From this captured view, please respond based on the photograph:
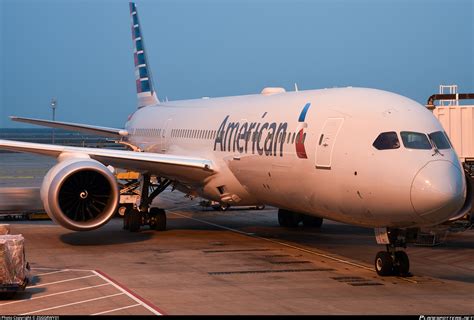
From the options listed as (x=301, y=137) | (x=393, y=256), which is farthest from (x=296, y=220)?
(x=393, y=256)

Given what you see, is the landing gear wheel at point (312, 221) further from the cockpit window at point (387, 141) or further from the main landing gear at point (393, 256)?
the cockpit window at point (387, 141)

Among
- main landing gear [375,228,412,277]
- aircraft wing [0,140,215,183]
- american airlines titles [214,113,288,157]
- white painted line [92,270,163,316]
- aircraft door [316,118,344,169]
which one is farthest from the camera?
aircraft wing [0,140,215,183]

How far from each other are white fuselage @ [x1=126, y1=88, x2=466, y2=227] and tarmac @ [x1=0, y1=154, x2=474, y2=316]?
3.98 ft

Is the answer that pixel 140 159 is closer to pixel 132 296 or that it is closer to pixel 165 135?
pixel 165 135

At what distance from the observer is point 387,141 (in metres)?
15.7

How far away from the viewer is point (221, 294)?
14.3 m

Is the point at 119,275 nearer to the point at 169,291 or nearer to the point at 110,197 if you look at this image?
the point at 169,291

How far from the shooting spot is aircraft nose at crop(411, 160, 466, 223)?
1440cm

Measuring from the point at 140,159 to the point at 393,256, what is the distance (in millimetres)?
8261

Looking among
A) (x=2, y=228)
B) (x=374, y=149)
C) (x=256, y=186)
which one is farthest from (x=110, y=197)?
(x=374, y=149)

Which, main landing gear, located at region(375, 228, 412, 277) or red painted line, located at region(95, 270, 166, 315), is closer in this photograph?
red painted line, located at region(95, 270, 166, 315)

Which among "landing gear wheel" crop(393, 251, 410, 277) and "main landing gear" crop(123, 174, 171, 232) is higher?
"main landing gear" crop(123, 174, 171, 232)

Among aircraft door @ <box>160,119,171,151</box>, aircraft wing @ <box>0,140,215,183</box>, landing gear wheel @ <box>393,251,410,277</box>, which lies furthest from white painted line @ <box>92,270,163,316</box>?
aircraft door @ <box>160,119,171,151</box>

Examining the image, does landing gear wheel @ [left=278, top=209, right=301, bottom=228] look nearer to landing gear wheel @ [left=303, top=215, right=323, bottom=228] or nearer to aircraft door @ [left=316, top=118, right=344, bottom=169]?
landing gear wheel @ [left=303, top=215, right=323, bottom=228]
